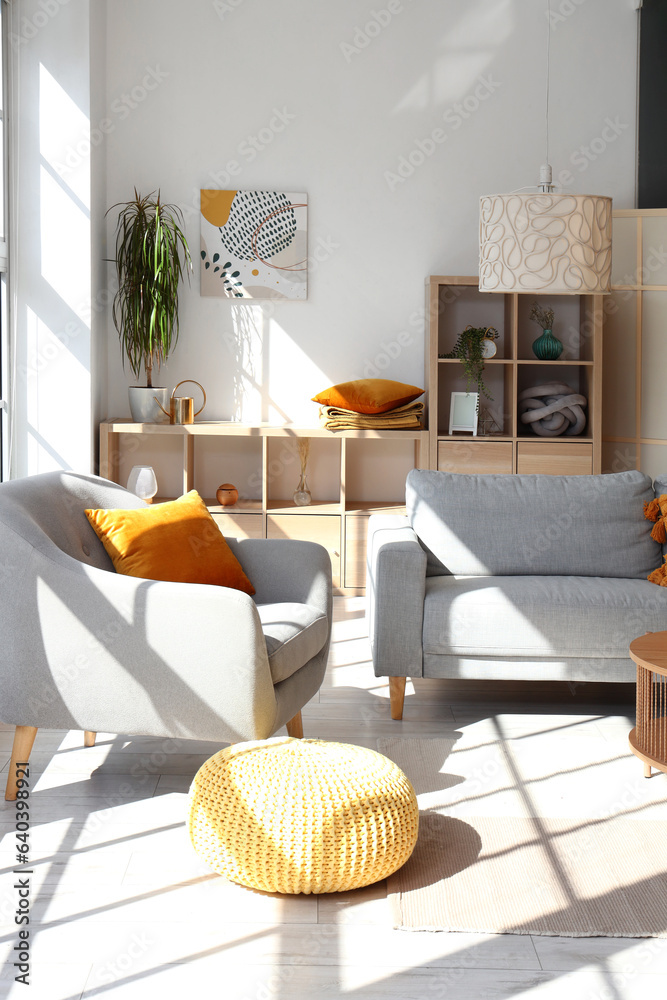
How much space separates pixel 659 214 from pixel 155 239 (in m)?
2.70

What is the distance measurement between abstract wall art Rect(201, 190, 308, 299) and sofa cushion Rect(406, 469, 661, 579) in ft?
6.75

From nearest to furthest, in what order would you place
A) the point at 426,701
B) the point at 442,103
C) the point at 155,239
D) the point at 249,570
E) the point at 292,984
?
the point at 292,984 → the point at 249,570 → the point at 426,701 → the point at 155,239 → the point at 442,103

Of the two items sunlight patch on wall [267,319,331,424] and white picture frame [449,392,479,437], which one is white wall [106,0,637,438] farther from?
white picture frame [449,392,479,437]

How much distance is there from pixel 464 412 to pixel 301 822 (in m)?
3.40

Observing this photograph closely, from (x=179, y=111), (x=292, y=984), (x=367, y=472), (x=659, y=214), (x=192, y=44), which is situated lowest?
(x=292, y=984)

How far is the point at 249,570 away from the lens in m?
3.24

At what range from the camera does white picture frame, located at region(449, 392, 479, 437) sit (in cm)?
515

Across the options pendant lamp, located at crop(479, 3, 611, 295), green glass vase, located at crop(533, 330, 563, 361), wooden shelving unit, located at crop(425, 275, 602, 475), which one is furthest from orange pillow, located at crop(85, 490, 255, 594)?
green glass vase, located at crop(533, 330, 563, 361)

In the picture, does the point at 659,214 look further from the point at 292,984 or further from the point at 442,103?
the point at 292,984

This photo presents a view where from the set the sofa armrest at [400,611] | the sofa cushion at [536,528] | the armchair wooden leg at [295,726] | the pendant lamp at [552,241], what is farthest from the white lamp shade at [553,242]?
the armchair wooden leg at [295,726]

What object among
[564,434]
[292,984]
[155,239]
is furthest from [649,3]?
[292,984]

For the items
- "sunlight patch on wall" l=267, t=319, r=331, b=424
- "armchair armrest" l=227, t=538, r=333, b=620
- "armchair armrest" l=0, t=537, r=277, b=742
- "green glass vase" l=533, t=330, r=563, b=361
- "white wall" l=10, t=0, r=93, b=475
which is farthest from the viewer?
"sunlight patch on wall" l=267, t=319, r=331, b=424

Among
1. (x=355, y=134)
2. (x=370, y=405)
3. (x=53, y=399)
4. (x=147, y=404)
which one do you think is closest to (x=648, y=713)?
(x=370, y=405)

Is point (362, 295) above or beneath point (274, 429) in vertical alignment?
above
